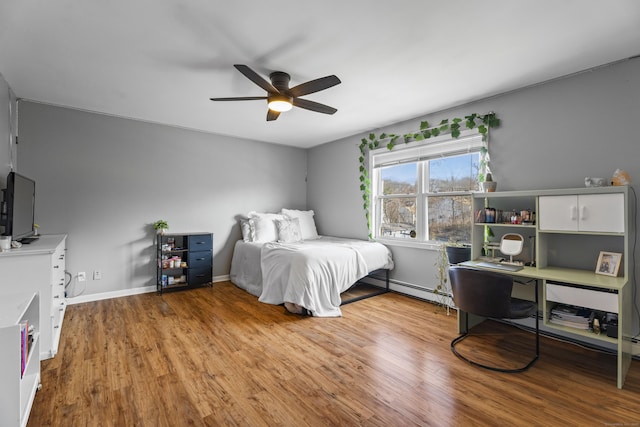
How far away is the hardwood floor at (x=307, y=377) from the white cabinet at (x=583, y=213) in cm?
107

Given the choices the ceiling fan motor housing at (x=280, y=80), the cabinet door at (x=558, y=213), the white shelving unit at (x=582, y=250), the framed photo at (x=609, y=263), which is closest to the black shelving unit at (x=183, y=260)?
the ceiling fan motor housing at (x=280, y=80)

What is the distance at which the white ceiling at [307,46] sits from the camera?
1.87m

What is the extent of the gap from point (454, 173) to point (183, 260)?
3.95m

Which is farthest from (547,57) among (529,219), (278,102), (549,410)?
(549,410)

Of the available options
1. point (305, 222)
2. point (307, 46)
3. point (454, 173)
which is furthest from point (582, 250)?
point (305, 222)

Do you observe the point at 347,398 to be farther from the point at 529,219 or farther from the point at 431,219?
the point at 431,219

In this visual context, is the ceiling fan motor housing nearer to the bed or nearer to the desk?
the bed

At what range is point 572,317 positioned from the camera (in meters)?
2.28

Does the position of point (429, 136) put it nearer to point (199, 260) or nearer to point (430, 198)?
point (430, 198)

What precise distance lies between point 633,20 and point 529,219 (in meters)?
1.55

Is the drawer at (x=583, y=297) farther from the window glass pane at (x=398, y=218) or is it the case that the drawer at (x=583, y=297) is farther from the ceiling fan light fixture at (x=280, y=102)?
the ceiling fan light fixture at (x=280, y=102)

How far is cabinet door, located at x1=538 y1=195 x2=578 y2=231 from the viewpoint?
2.40 m

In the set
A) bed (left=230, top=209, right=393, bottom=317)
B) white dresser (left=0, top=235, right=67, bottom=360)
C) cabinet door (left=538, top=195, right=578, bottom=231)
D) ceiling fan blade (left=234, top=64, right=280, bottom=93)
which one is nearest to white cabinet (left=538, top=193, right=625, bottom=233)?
cabinet door (left=538, top=195, right=578, bottom=231)

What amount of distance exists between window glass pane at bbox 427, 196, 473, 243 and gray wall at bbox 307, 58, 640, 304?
33 centimetres
